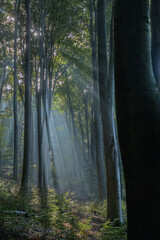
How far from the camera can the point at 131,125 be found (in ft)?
6.73

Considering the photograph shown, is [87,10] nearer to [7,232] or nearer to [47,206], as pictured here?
[47,206]

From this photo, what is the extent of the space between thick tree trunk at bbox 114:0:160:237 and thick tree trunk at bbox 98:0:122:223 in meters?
3.60

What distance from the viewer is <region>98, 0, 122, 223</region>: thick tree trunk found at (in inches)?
216

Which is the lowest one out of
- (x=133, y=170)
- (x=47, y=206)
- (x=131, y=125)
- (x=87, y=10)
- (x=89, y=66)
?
Answer: (x=47, y=206)

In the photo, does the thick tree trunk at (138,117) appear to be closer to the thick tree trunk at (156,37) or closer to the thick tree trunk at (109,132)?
the thick tree trunk at (156,37)

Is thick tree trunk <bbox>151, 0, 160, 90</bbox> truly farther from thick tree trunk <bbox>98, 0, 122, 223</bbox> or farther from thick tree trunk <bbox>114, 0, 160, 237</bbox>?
thick tree trunk <bbox>98, 0, 122, 223</bbox>

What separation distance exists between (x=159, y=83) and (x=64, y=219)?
3.04 metres

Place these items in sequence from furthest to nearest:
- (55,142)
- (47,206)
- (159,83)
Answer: (55,142), (47,206), (159,83)

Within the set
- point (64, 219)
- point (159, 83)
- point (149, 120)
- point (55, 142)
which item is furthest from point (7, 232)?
point (55, 142)

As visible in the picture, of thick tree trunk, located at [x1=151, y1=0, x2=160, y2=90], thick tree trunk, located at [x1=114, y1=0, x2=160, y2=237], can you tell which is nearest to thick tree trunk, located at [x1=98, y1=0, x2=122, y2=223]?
thick tree trunk, located at [x1=151, y1=0, x2=160, y2=90]

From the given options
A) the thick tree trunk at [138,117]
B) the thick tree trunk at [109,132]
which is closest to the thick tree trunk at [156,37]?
the thick tree trunk at [138,117]

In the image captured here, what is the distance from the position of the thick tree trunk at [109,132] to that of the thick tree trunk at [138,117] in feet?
11.8

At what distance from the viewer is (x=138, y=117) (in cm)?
203

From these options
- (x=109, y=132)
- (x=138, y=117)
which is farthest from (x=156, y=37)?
(x=109, y=132)
